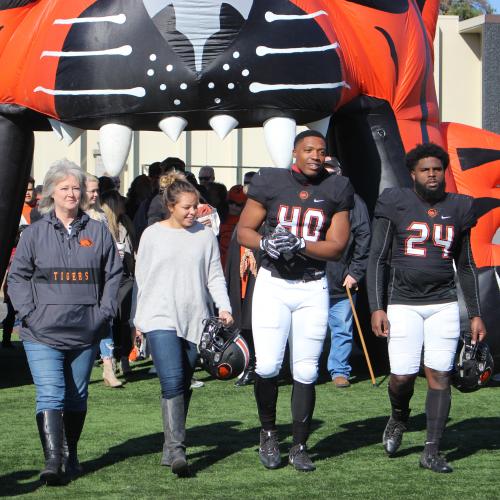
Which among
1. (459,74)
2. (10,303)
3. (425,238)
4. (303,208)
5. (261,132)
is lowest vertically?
(10,303)

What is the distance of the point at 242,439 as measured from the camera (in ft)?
21.2

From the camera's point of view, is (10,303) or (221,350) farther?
(10,303)

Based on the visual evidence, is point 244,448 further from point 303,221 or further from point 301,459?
point 303,221

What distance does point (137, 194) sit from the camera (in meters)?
10.3

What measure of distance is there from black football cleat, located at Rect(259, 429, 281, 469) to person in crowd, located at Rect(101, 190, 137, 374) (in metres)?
3.16

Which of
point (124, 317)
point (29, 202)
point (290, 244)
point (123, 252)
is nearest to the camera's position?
point (290, 244)

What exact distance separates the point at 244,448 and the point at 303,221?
1.34m

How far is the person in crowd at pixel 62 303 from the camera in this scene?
533cm

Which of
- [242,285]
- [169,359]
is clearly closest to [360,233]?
[242,285]

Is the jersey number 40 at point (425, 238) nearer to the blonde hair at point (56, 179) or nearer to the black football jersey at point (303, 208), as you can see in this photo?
the black football jersey at point (303, 208)

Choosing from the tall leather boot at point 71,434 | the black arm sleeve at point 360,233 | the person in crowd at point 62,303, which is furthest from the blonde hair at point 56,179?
the black arm sleeve at point 360,233

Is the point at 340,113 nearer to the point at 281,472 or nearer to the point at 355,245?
the point at 355,245

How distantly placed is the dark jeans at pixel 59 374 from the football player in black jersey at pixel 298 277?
2.72 feet

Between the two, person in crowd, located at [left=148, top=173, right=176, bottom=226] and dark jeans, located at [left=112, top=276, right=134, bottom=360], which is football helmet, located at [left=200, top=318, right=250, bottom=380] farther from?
dark jeans, located at [left=112, top=276, right=134, bottom=360]
